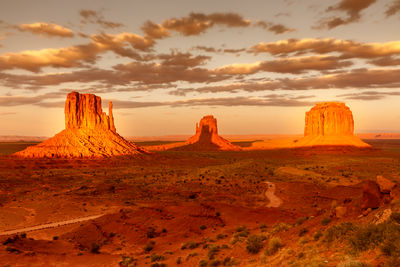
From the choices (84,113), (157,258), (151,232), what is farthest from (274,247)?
(84,113)

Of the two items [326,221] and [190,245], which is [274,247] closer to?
[326,221]

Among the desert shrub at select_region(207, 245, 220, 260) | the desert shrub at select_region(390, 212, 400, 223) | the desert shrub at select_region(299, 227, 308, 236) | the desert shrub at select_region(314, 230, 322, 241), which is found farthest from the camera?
the desert shrub at select_region(207, 245, 220, 260)

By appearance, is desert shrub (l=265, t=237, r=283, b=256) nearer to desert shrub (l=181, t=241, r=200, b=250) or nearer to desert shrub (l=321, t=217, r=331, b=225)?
desert shrub (l=321, t=217, r=331, b=225)

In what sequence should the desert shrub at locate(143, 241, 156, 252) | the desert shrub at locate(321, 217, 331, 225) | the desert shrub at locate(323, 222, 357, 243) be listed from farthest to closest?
1. the desert shrub at locate(143, 241, 156, 252)
2. the desert shrub at locate(321, 217, 331, 225)
3. the desert shrub at locate(323, 222, 357, 243)

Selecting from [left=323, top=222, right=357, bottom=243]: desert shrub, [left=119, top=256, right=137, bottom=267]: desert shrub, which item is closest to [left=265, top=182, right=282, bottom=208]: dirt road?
[left=119, top=256, right=137, bottom=267]: desert shrub

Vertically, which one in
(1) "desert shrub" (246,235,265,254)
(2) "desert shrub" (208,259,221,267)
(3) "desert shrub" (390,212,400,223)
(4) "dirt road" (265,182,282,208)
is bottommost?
(4) "dirt road" (265,182,282,208)

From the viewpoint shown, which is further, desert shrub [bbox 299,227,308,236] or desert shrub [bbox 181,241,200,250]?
desert shrub [bbox 181,241,200,250]

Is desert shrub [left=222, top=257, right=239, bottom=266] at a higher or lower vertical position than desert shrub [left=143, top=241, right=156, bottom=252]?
higher
